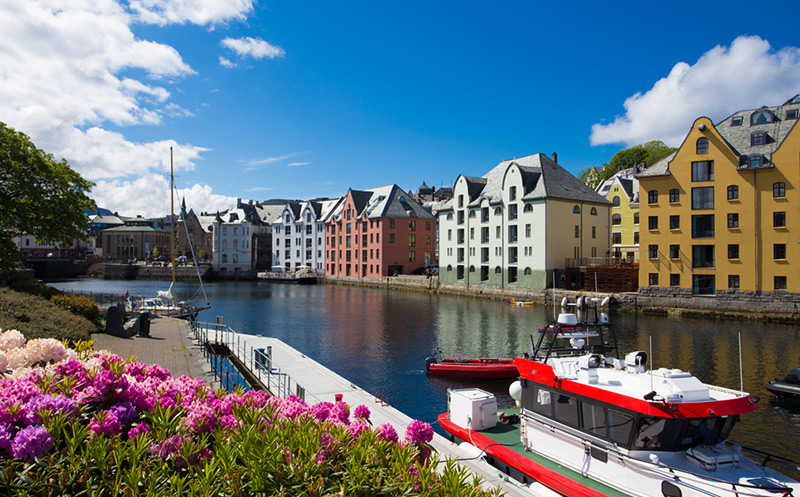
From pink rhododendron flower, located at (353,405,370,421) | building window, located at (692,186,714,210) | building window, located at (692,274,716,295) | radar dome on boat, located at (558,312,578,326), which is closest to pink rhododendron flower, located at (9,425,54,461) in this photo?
pink rhododendron flower, located at (353,405,370,421)

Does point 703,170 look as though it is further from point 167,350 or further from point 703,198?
point 167,350

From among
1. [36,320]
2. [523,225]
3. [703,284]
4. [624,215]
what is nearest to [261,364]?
[36,320]

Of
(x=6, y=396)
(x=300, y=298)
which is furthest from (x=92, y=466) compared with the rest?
(x=300, y=298)

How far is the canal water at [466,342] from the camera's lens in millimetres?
21750

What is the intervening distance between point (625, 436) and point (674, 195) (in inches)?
1866

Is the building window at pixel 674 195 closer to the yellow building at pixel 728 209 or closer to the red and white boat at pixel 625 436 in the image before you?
the yellow building at pixel 728 209

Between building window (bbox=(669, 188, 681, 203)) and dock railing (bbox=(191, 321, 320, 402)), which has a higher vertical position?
building window (bbox=(669, 188, 681, 203))

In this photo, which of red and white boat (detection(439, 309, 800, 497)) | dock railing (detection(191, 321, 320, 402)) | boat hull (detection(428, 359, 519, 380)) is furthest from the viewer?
boat hull (detection(428, 359, 519, 380))

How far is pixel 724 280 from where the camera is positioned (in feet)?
156

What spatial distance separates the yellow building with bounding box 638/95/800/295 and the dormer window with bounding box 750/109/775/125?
3.3 inches

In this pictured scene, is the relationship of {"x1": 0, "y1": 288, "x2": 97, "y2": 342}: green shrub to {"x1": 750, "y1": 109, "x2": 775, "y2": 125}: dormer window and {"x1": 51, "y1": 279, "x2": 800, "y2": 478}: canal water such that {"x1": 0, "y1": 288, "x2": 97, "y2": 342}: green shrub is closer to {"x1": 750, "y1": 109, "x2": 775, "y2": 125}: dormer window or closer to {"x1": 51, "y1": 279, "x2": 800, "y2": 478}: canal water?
{"x1": 51, "y1": 279, "x2": 800, "y2": 478}: canal water

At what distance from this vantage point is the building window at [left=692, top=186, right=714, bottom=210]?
4884 centimetres

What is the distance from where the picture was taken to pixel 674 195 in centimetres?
5103

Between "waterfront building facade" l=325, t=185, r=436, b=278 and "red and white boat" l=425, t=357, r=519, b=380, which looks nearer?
"red and white boat" l=425, t=357, r=519, b=380
